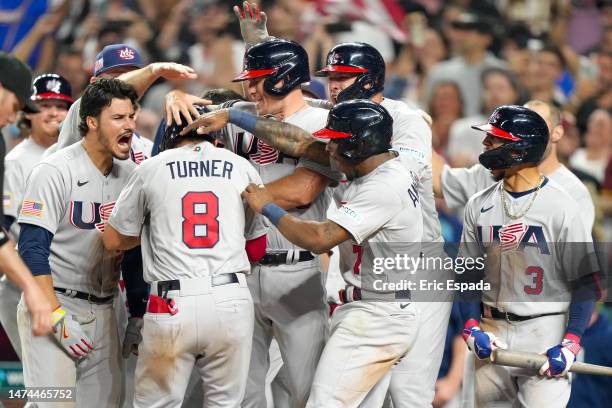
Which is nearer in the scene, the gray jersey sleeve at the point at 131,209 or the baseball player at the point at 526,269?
the gray jersey sleeve at the point at 131,209

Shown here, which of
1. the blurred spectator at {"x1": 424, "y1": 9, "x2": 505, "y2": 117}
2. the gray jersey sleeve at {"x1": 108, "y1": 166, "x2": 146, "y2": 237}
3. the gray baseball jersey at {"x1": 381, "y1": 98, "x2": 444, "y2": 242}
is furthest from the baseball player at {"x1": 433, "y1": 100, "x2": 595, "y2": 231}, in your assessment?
the blurred spectator at {"x1": 424, "y1": 9, "x2": 505, "y2": 117}

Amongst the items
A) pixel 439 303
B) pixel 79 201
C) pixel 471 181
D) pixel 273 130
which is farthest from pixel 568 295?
pixel 79 201

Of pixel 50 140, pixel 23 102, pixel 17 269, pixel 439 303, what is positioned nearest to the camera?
pixel 17 269

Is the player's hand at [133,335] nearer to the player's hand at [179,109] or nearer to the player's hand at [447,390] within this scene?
the player's hand at [179,109]

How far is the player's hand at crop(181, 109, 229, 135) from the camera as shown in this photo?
557 cm

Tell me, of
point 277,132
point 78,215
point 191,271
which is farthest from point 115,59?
point 191,271

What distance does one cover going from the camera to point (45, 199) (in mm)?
5742

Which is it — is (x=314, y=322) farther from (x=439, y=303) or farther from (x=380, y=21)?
(x=380, y=21)

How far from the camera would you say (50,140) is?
768 centimetres

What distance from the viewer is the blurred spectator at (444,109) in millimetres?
11070

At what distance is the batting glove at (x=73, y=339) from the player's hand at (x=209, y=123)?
126 centimetres

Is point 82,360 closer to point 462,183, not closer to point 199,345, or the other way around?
point 199,345

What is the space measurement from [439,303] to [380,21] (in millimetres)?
6670

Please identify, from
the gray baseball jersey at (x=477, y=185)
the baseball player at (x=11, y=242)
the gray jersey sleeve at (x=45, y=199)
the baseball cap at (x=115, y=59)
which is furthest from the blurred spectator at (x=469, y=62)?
the baseball player at (x=11, y=242)
